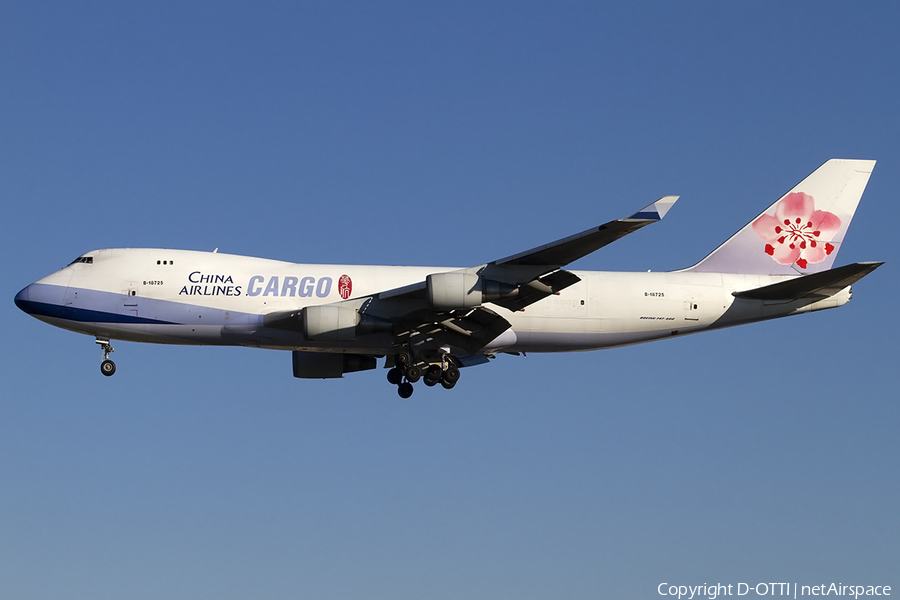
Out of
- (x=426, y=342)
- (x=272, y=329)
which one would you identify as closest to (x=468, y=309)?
(x=426, y=342)

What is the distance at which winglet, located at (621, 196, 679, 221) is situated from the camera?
29.8 m

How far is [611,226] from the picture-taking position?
30.5m

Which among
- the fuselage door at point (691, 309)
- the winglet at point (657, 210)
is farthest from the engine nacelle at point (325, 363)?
the winglet at point (657, 210)

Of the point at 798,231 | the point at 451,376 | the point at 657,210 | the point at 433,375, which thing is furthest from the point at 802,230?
the point at 433,375

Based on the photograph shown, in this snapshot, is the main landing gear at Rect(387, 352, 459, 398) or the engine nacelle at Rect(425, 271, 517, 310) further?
the main landing gear at Rect(387, 352, 459, 398)

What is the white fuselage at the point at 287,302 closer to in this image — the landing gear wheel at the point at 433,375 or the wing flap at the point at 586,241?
the landing gear wheel at the point at 433,375

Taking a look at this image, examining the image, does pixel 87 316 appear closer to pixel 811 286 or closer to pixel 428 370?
pixel 428 370

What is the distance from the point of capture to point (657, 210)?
29.9 metres

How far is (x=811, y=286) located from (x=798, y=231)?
410 cm

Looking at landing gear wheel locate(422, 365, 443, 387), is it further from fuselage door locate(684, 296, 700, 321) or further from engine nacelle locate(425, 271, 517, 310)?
fuselage door locate(684, 296, 700, 321)

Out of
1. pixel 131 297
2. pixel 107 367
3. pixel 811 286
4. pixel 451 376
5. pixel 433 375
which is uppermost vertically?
pixel 131 297

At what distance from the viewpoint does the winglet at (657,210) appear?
29797 millimetres

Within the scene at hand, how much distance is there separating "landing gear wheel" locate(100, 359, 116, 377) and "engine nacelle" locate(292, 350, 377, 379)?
6.25 m

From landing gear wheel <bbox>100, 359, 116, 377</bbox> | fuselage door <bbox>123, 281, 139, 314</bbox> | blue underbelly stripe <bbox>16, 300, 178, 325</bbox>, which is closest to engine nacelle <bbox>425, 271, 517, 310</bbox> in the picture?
blue underbelly stripe <bbox>16, 300, 178, 325</bbox>
